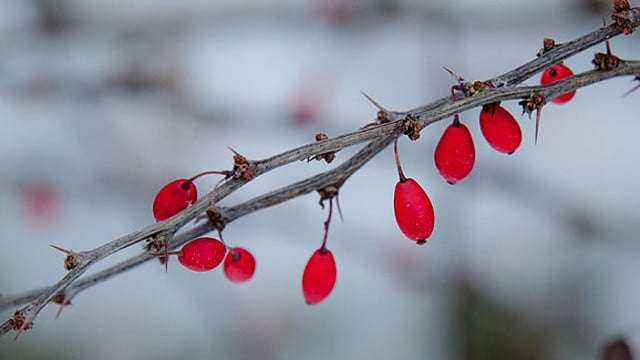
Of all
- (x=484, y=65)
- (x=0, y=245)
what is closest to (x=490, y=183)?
(x=484, y=65)

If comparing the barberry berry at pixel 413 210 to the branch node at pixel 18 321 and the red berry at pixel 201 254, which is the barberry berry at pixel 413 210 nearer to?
the red berry at pixel 201 254

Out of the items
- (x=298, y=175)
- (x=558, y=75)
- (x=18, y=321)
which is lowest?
(x=18, y=321)

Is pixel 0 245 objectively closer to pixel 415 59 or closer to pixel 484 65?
pixel 415 59

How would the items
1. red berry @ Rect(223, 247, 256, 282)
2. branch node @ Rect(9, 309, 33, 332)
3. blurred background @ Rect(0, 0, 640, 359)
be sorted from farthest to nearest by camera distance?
blurred background @ Rect(0, 0, 640, 359) < red berry @ Rect(223, 247, 256, 282) < branch node @ Rect(9, 309, 33, 332)

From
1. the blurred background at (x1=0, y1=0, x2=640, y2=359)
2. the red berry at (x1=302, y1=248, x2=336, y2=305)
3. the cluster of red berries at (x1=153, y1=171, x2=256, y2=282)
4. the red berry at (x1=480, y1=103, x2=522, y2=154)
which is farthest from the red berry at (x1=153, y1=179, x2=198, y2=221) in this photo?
the blurred background at (x1=0, y1=0, x2=640, y2=359)

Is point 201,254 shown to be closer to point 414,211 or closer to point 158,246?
point 158,246

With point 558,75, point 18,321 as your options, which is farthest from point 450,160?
point 18,321

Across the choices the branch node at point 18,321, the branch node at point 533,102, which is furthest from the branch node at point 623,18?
the branch node at point 18,321

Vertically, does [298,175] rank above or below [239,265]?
above

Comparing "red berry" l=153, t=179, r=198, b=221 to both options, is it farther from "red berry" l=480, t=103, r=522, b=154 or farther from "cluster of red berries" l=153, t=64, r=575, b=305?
"red berry" l=480, t=103, r=522, b=154
